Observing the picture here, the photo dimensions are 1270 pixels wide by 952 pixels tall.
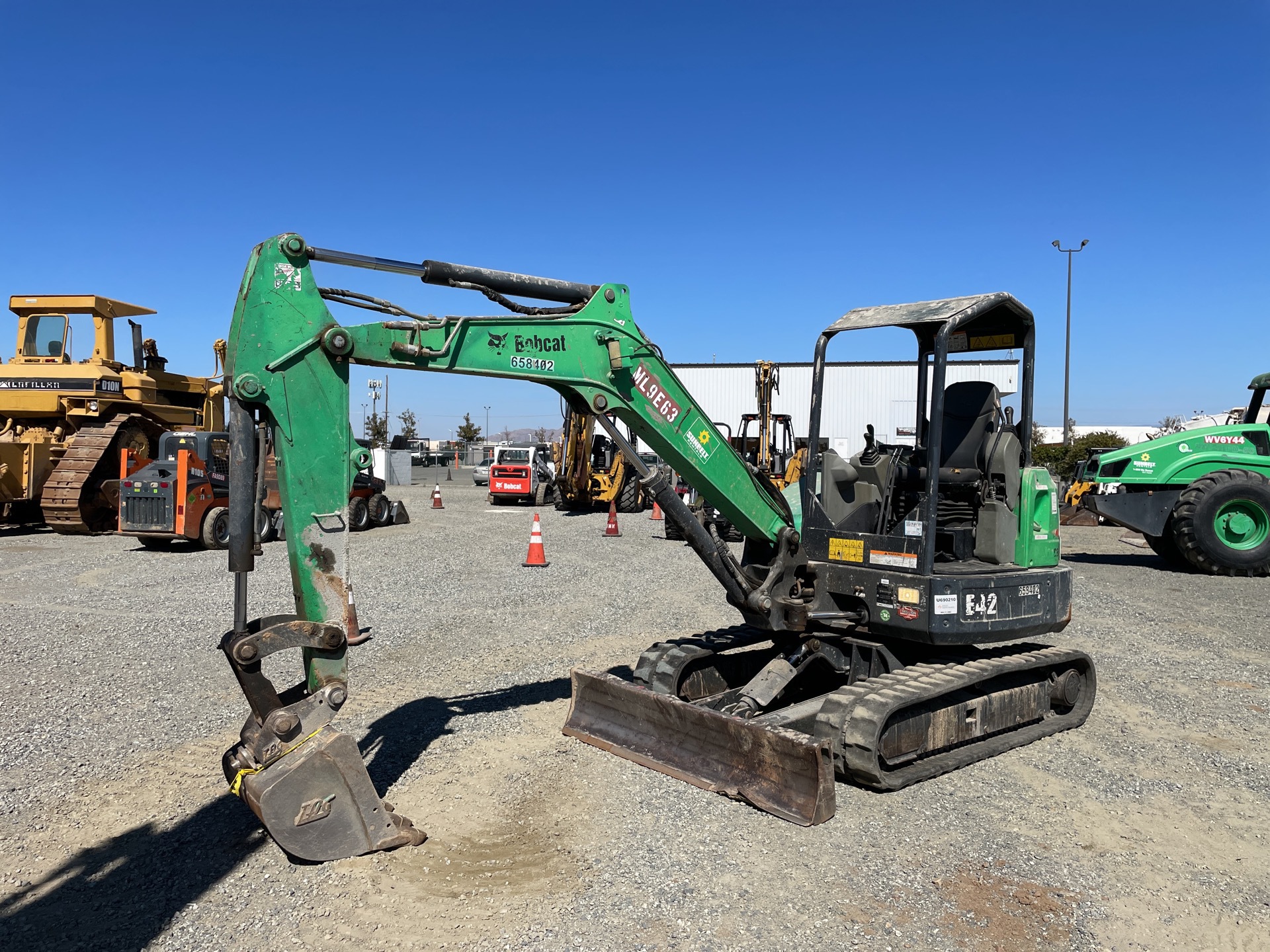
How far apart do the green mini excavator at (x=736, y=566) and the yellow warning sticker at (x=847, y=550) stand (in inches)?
0.5

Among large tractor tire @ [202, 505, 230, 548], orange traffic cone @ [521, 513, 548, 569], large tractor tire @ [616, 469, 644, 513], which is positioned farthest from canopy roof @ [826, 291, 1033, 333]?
large tractor tire @ [616, 469, 644, 513]

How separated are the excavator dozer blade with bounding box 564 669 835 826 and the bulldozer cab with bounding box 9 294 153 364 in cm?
1723

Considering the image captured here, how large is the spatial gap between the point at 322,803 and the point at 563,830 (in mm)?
1218

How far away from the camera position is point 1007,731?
649cm

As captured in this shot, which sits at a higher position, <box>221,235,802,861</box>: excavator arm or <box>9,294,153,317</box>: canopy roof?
<box>9,294,153,317</box>: canopy roof

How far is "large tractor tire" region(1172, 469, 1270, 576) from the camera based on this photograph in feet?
46.2

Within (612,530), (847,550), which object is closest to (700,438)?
(847,550)

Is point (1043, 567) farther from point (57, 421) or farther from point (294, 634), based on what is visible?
point (57, 421)

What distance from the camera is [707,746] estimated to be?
545 cm

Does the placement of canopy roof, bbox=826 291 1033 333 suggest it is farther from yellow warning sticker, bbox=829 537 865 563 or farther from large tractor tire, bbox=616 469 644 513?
large tractor tire, bbox=616 469 644 513

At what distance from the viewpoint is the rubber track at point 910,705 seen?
208 inches

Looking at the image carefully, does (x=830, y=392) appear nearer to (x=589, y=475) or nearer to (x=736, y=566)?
(x=589, y=475)

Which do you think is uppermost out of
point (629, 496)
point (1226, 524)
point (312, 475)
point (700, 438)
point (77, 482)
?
point (700, 438)

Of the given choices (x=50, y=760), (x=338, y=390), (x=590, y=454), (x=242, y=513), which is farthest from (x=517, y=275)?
(x=590, y=454)
